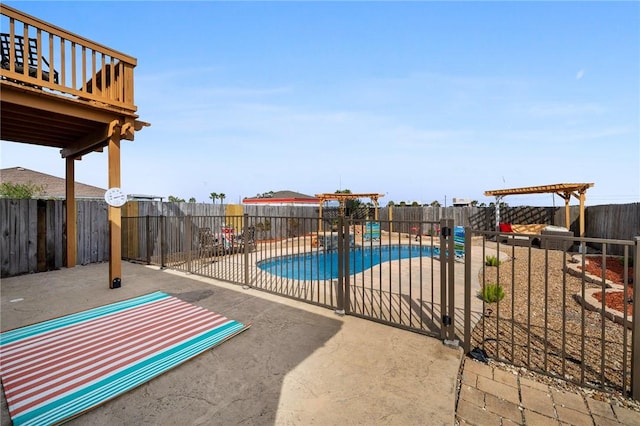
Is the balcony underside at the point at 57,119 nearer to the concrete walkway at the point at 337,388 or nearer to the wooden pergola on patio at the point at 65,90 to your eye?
the wooden pergola on patio at the point at 65,90

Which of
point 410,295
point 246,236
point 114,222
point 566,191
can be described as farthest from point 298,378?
point 566,191

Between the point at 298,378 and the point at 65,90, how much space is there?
5.58 metres

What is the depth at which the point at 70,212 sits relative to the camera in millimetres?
6559

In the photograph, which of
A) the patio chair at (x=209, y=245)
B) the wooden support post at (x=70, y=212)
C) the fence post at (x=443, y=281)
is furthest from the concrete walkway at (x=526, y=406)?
the wooden support post at (x=70, y=212)

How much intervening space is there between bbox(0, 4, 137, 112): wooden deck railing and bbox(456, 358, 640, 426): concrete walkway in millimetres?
6434

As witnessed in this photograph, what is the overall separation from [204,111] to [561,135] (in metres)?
14.4

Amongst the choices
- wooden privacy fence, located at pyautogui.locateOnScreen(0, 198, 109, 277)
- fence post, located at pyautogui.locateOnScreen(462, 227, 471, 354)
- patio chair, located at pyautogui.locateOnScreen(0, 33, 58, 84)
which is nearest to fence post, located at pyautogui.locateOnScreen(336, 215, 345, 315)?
fence post, located at pyautogui.locateOnScreen(462, 227, 471, 354)

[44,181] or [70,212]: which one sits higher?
[44,181]

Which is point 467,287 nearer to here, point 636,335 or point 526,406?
point 526,406

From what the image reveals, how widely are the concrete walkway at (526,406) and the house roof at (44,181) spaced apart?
2223cm

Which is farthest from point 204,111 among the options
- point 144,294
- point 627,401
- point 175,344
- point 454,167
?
point 454,167

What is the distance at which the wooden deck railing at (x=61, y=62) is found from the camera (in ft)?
12.7

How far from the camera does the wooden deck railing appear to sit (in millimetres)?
3867

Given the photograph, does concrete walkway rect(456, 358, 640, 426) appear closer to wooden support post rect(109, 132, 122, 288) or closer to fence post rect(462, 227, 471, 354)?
fence post rect(462, 227, 471, 354)
